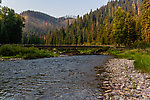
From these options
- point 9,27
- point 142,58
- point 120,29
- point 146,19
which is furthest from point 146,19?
point 9,27

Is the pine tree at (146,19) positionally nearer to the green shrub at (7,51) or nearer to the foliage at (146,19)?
the foliage at (146,19)

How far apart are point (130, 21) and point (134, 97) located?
185 feet

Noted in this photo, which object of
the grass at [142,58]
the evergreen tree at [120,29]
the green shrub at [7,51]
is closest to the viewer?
the grass at [142,58]

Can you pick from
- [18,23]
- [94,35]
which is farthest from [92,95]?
[94,35]

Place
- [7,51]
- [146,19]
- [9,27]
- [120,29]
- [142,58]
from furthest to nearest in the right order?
1. [9,27]
2. [146,19]
3. [120,29]
4. [7,51]
5. [142,58]

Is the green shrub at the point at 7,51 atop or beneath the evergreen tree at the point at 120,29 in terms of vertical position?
Answer: beneath

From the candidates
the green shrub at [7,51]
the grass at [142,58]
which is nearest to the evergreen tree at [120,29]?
the grass at [142,58]

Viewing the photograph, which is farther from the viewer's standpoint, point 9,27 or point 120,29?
point 9,27

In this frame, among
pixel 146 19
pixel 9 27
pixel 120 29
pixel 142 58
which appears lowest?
pixel 142 58

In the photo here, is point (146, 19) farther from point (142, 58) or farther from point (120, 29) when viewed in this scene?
point (142, 58)

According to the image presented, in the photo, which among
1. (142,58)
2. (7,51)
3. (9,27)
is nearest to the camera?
(142,58)

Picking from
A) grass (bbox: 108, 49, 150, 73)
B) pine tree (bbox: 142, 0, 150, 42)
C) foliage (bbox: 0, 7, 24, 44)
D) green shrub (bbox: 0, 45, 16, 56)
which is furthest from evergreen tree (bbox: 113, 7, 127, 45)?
foliage (bbox: 0, 7, 24, 44)

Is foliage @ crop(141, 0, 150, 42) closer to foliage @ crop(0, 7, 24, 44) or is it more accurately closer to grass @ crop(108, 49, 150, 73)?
grass @ crop(108, 49, 150, 73)

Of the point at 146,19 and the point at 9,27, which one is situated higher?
the point at 146,19
